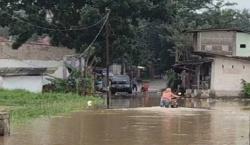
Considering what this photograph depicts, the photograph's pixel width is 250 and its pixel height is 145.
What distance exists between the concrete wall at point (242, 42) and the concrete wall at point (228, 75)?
18.7ft

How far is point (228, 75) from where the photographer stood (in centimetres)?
4650

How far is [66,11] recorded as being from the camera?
1934 inches

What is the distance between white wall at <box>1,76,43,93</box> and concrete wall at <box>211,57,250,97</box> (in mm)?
13918

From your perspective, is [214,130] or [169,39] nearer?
[214,130]

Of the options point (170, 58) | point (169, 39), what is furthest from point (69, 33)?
point (170, 58)

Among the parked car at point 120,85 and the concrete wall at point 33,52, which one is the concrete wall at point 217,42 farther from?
the concrete wall at point 33,52

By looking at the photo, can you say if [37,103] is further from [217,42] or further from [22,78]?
[217,42]

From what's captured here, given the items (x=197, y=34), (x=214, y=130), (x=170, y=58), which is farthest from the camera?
(x=170, y=58)

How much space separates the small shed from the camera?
129 feet

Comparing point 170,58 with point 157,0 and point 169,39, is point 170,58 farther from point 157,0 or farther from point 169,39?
point 157,0

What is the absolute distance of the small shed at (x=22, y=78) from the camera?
39312 mm

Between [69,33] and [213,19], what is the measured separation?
2549 cm

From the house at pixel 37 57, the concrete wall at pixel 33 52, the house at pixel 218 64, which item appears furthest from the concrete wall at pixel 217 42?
the concrete wall at pixel 33 52

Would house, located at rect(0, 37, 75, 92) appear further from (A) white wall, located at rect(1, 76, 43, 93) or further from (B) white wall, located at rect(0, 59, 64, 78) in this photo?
(A) white wall, located at rect(1, 76, 43, 93)
